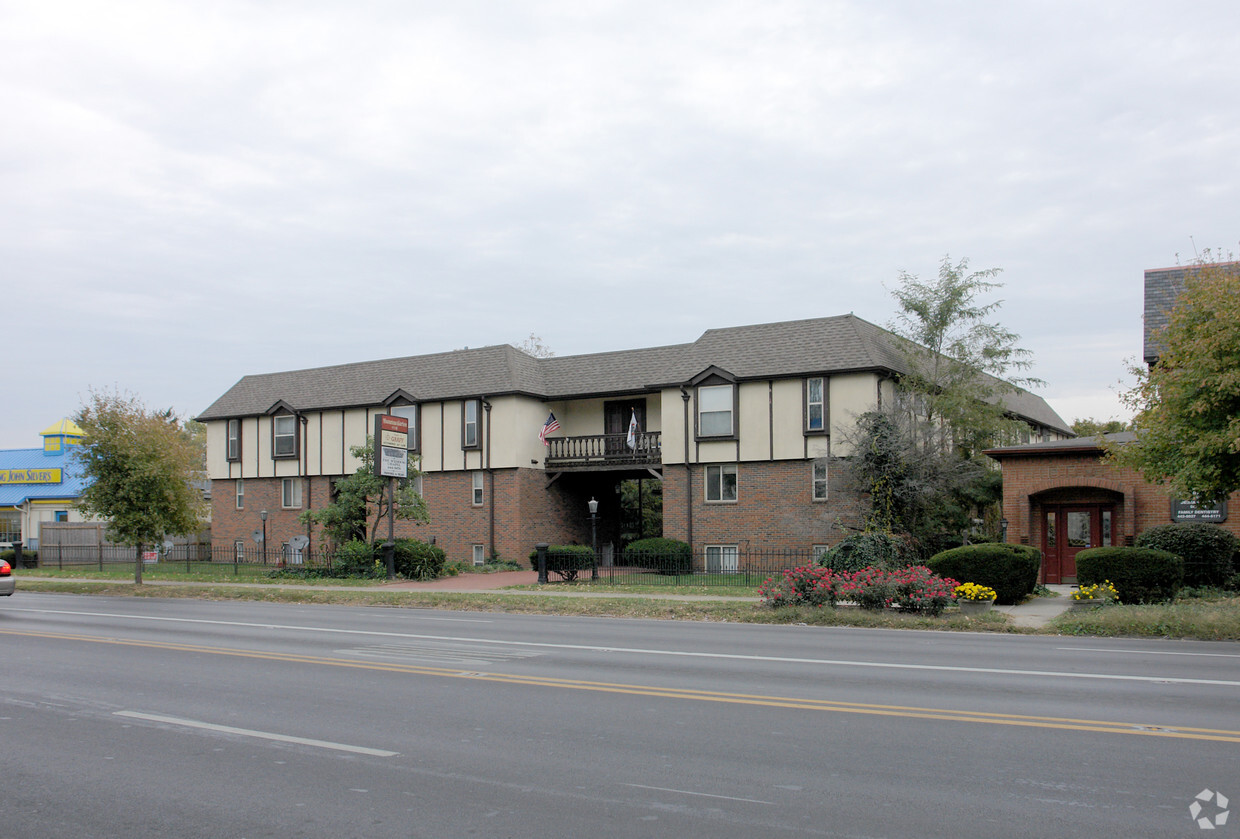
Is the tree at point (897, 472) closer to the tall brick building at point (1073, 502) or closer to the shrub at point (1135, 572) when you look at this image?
the tall brick building at point (1073, 502)

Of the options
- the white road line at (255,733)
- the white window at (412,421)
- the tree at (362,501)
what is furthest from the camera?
the white window at (412,421)

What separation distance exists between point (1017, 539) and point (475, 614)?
48.4 ft

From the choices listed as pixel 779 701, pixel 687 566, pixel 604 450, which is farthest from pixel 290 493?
pixel 779 701

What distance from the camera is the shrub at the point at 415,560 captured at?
97.1ft

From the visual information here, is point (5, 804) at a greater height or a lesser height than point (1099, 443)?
lesser

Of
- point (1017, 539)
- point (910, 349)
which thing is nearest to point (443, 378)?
point (910, 349)

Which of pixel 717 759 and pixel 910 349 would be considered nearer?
pixel 717 759

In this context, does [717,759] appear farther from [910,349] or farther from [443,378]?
[443,378]

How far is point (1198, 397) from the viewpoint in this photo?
18609 mm

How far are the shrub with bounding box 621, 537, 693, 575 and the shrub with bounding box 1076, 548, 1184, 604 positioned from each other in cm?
1253

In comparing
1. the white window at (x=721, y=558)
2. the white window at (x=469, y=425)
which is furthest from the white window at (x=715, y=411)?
the white window at (x=469, y=425)

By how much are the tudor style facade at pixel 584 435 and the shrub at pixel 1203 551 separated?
793 cm

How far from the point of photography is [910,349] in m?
32.3

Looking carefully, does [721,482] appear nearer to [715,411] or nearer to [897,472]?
[715,411]
